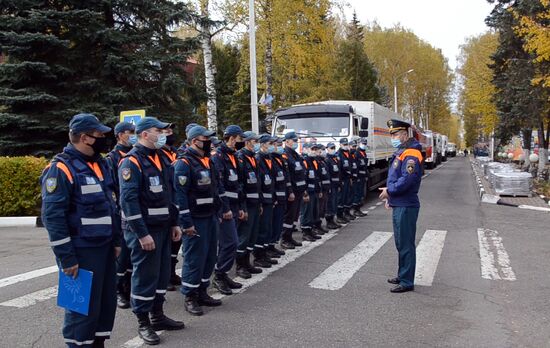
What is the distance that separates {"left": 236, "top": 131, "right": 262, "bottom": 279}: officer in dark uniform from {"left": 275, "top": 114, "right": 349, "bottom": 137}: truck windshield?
768 cm

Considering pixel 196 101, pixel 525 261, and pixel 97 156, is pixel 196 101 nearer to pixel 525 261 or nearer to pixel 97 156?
pixel 525 261

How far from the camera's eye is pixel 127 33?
16906 millimetres

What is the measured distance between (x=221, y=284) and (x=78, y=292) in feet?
9.53

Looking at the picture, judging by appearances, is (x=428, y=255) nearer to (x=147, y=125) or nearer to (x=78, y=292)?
(x=147, y=125)

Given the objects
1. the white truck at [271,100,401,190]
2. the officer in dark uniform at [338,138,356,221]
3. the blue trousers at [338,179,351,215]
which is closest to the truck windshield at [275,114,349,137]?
the white truck at [271,100,401,190]

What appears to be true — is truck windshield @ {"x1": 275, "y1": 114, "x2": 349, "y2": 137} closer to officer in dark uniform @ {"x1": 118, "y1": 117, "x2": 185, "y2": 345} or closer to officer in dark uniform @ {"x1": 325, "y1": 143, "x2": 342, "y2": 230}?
officer in dark uniform @ {"x1": 325, "y1": 143, "x2": 342, "y2": 230}

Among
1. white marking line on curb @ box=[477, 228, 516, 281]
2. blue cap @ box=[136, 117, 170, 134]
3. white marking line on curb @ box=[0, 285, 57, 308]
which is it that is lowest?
white marking line on curb @ box=[477, 228, 516, 281]

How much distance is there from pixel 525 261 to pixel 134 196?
6664 millimetres

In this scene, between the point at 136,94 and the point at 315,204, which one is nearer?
the point at 315,204

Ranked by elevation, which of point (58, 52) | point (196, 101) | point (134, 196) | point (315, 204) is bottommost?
point (315, 204)

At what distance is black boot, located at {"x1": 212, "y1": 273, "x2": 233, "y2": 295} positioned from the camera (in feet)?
21.4

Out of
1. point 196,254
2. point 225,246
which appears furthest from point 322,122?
point 196,254

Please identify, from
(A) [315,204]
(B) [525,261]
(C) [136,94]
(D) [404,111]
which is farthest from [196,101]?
(D) [404,111]

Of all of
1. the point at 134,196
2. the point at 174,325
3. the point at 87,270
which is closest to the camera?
the point at 87,270
